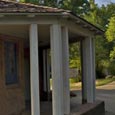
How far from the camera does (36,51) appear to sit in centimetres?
1315

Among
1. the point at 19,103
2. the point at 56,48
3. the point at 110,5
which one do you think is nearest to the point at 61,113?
the point at 56,48

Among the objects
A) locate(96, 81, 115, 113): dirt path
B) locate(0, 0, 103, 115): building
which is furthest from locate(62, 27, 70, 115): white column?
locate(96, 81, 115, 113): dirt path

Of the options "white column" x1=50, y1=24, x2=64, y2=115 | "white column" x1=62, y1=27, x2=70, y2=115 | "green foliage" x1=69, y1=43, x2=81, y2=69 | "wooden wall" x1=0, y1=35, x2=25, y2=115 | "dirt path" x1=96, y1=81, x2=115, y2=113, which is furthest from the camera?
"green foliage" x1=69, y1=43, x2=81, y2=69

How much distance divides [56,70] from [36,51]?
872 millimetres

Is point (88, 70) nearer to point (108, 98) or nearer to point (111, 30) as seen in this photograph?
point (108, 98)

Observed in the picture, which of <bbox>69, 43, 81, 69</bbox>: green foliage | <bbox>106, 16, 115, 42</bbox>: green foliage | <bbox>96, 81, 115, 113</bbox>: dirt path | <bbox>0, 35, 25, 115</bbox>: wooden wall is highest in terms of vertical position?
<bbox>106, 16, 115, 42</bbox>: green foliage

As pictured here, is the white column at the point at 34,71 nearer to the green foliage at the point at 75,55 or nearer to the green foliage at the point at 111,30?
the green foliage at the point at 111,30

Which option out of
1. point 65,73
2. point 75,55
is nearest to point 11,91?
point 65,73

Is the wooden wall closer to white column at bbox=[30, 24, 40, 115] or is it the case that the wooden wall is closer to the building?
the building

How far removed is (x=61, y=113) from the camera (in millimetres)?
13516

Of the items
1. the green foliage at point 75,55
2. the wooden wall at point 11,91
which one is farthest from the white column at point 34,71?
the green foliage at point 75,55

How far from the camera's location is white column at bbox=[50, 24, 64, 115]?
13.4m

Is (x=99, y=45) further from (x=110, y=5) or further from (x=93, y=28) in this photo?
(x=93, y=28)

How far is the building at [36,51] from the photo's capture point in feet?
42.8
